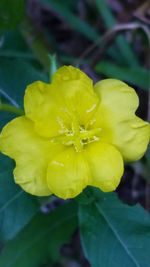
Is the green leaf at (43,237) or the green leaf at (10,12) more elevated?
the green leaf at (10,12)

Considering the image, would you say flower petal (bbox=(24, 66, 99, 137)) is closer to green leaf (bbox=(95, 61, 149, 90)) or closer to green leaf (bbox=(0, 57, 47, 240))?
green leaf (bbox=(0, 57, 47, 240))

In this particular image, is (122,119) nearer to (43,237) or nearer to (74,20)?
(43,237)

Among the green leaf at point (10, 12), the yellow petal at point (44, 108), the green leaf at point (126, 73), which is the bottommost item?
the green leaf at point (126, 73)

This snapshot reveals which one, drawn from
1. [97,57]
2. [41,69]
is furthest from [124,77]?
[41,69]

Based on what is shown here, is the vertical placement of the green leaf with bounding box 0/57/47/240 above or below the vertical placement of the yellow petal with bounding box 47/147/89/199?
below

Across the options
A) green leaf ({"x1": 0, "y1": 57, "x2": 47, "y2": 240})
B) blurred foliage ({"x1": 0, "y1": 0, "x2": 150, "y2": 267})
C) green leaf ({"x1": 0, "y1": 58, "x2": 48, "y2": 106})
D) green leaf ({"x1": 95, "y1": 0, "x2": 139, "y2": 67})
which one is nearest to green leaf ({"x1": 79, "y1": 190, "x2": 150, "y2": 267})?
blurred foliage ({"x1": 0, "y1": 0, "x2": 150, "y2": 267})

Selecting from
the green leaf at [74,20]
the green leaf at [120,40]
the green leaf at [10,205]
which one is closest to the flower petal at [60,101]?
the green leaf at [10,205]

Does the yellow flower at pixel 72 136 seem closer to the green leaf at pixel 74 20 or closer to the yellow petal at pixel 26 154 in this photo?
the yellow petal at pixel 26 154
